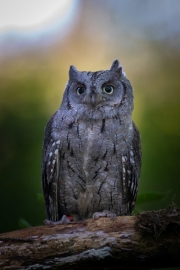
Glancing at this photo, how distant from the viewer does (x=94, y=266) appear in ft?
7.51

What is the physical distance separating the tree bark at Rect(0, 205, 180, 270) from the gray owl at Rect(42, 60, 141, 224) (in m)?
0.61

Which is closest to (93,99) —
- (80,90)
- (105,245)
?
(80,90)

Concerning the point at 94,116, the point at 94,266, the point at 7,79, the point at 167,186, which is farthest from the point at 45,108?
the point at 94,266

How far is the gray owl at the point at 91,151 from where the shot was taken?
119 inches

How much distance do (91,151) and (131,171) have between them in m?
0.32

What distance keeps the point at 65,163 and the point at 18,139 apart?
2.49 ft

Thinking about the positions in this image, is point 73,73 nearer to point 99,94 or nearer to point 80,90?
point 80,90

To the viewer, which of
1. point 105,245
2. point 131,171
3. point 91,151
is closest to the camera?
point 105,245

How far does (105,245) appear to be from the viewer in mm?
2316

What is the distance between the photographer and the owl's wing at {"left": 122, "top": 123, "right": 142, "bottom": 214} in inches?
121

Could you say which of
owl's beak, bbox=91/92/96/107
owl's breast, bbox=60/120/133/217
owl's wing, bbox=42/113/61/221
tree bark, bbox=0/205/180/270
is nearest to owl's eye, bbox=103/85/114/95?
owl's beak, bbox=91/92/96/107

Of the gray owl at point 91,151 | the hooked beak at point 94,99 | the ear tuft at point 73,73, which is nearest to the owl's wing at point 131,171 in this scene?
the gray owl at point 91,151

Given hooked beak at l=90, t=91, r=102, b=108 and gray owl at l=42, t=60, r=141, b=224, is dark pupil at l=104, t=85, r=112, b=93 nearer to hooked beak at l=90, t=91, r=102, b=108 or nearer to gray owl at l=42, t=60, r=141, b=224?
gray owl at l=42, t=60, r=141, b=224

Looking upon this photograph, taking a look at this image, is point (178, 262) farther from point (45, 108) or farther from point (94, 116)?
point (45, 108)
